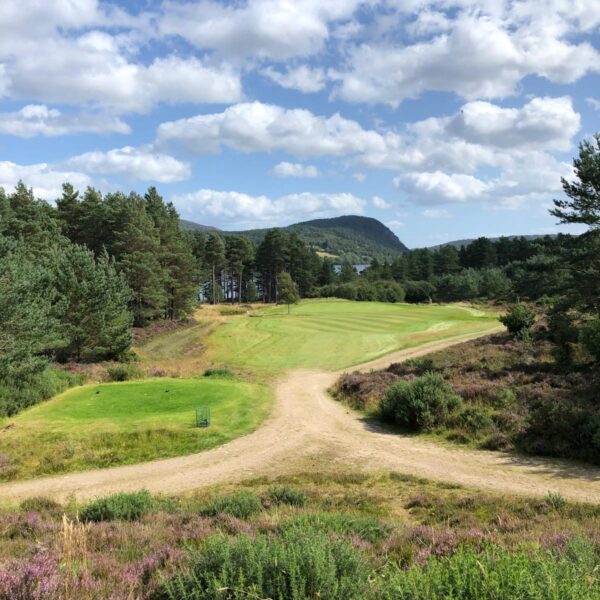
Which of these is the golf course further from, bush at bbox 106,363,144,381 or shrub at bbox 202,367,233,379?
bush at bbox 106,363,144,381

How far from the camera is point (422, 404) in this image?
19.4 metres

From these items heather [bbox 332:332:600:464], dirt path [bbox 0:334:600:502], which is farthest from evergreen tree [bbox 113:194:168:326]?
dirt path [bbox 0:334:600:502]

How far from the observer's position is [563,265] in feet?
94.0

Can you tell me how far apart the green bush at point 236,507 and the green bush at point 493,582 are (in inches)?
225

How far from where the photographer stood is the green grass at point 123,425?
57.9ft

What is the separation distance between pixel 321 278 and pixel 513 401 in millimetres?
103526

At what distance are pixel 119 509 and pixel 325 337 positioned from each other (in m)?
35.2

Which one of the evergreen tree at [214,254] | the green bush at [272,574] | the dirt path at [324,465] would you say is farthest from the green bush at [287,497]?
the evergreen tree at [214,254]

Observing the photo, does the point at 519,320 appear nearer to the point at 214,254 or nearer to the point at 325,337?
the point at 325,337

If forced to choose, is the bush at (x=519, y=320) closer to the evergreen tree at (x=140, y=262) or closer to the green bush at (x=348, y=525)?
the green bush at (x=348, y=525)

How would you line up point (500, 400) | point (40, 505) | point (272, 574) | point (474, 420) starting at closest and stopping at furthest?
point (272, 574), point (40, 505), point (474, 420), point (500, 400)

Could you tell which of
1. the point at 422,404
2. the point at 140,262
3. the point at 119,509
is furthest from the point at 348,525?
the point at 140,262

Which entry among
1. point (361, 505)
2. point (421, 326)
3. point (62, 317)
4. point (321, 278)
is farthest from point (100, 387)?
point (321, 278)

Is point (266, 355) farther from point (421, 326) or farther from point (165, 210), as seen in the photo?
point (165, 210)
